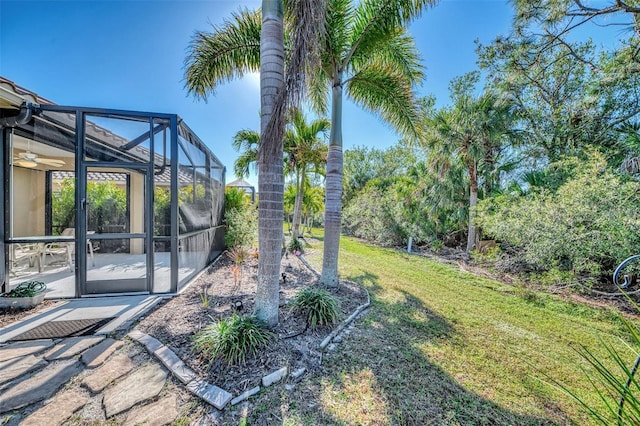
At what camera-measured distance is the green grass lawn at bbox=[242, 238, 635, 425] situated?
2.35m

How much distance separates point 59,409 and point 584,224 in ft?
30.8

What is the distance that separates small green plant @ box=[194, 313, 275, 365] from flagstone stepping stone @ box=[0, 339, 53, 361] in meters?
1.84

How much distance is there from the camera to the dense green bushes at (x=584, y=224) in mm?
5145

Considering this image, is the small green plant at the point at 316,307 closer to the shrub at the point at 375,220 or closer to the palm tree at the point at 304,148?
the palm tree at the point at 304,148

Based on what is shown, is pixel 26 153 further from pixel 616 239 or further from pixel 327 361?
pixel 616 239

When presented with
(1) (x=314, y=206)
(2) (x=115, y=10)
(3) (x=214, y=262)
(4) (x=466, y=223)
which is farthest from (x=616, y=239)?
(1) (x=314, y=206)

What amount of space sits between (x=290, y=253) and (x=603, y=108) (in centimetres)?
1311

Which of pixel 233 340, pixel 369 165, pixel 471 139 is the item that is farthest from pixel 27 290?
pixel 369 165

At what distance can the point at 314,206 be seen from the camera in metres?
18.9

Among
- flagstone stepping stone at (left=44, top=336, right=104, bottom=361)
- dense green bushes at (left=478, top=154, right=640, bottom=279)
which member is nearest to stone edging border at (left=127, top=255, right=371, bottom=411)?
flagstone stepping stone at (left=44, top=336, right=104, bottom=361)

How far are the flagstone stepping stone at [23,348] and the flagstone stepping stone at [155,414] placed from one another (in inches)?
74.3

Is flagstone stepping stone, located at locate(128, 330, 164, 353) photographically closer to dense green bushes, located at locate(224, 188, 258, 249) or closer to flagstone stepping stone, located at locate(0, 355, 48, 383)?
flagstone stepping stone, located at locate(0, 355, 48, 383)

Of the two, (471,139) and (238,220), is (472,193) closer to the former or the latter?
(471,139)

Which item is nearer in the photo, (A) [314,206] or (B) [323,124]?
(B) [323,124]
